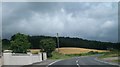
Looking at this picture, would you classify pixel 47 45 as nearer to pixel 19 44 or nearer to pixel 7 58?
pixel 19 44

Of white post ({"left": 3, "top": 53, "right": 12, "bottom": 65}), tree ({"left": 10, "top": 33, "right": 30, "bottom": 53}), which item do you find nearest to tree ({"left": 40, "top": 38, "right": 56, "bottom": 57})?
tree ({"left": 10, "top": 33, "right": 30, "bottom": 53})

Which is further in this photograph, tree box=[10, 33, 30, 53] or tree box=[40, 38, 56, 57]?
tree box=[40, 38, 56, 57]

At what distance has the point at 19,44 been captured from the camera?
74125 millimetres

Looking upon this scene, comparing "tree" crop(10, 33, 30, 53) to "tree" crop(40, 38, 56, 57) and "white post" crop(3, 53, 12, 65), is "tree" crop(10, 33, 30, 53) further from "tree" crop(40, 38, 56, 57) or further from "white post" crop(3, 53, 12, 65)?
"white post" crop(3, 53, 12, 65)

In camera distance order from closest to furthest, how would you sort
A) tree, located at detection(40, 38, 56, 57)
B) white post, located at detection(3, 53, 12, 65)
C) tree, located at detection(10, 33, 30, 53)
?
white post, located at detection(3, 53, 12, 65) → tree, located at detection(10, 33, 30, 53) → tree, located at detection(40, 38, 56, 57)

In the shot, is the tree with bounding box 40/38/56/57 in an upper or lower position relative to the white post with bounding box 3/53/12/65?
upper

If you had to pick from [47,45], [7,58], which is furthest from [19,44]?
[7,58]

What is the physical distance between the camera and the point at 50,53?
3339 inches

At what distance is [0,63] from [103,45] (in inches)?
5073

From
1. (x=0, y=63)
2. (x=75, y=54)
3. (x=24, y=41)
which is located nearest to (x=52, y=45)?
(x=24, y=41)

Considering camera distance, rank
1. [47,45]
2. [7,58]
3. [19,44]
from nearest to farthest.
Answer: [7,58], [19,44], [47,45]

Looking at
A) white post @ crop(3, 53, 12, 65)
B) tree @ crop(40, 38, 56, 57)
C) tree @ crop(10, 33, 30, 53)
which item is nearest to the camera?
white post @ crop(3, 53, 12, 65)

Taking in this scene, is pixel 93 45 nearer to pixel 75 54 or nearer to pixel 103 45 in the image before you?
pixel 103 45

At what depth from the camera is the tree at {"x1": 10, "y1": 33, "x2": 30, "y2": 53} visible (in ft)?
237
